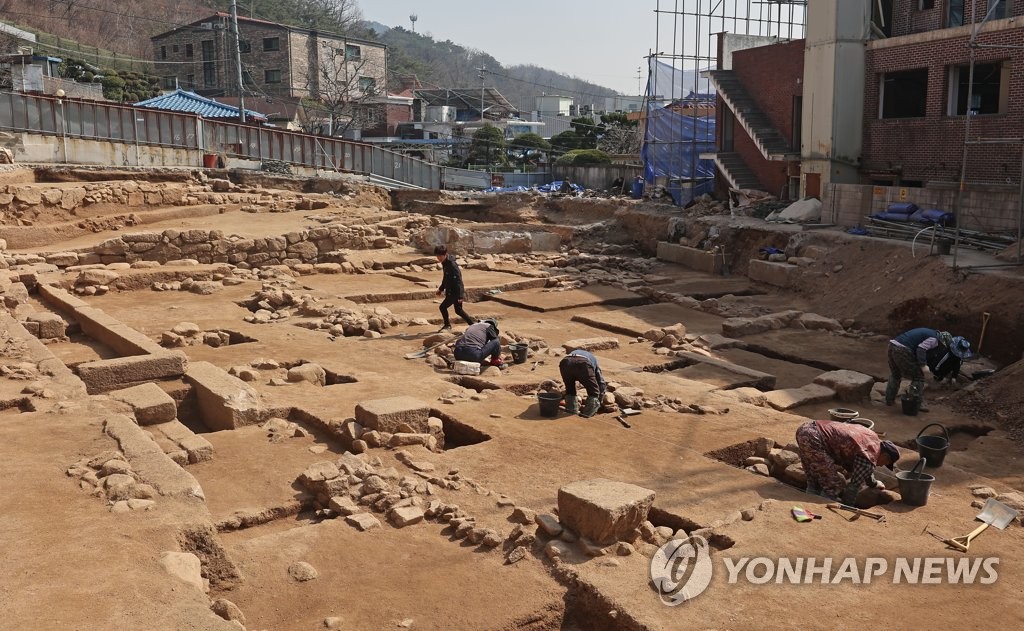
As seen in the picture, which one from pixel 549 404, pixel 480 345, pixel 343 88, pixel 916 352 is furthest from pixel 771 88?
pixel 343 88

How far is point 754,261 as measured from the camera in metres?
19.1

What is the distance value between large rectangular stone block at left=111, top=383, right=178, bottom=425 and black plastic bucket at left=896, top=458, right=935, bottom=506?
20.5ft

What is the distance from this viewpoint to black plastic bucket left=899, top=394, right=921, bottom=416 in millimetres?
10023

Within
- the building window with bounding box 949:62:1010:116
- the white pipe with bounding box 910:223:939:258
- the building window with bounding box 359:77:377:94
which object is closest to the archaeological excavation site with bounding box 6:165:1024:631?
the white pipe with bounding box 910:223:939:258

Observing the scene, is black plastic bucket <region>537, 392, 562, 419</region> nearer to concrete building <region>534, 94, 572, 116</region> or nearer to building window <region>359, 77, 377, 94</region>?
building window <region>359, 77, 377, 94</region>

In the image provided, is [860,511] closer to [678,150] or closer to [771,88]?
[771,88]

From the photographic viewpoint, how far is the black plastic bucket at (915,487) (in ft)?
22.5

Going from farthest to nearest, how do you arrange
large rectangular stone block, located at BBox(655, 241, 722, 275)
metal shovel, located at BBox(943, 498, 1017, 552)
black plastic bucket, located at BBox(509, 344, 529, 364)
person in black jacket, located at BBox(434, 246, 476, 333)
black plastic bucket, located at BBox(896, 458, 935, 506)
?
large rectangular stone block, located at BBox(655, 241, 722, 275) → person in black jacket, located at BBox(434, 246, 476, 333) → black plastic bucket, located at BBox(509, 344, 529, 364) → black plastic bucket, located at BBox(896, 458, 935, 506) → metal shovel, located at BBox(943, 498, 1017, 552)

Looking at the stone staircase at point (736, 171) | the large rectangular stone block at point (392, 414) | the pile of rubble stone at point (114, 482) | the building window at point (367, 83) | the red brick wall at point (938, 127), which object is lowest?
the large rectangular stone block at point (392, 414)

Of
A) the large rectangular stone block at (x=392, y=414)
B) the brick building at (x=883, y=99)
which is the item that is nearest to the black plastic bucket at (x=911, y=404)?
the large rectangular stone block at (x=392, y=414)

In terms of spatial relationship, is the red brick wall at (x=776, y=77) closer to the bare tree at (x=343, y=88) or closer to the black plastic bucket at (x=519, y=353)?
the black plastic bucket at (x=519, y=353)

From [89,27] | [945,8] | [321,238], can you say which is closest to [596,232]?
[321,238]

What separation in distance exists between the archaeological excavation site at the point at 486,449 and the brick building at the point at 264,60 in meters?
31.6

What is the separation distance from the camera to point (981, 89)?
771 inches
